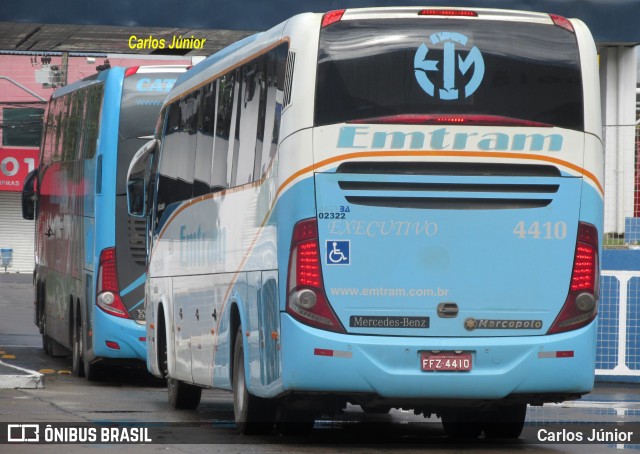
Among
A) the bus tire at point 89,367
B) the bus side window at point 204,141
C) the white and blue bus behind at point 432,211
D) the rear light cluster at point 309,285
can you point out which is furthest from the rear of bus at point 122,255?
the rear light cluster at point 309,285

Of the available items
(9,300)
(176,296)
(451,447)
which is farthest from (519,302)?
(9,300)

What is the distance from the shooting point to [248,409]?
12.7m

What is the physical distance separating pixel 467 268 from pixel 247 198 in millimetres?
2146

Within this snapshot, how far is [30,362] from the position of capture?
2309 centimetres

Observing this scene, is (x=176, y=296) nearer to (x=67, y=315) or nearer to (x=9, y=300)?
(x=67, y=315)

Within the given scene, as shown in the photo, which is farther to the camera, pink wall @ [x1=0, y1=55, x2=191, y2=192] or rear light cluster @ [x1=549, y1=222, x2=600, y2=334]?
Result: pink wall @ [x1=0, y1=55, x2=191, y2=192]

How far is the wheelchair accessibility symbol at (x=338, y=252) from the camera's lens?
11.4 metres

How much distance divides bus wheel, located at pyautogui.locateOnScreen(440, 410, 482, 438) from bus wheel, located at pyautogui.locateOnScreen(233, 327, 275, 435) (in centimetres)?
145

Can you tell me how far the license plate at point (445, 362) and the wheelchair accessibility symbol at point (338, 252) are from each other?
88cm

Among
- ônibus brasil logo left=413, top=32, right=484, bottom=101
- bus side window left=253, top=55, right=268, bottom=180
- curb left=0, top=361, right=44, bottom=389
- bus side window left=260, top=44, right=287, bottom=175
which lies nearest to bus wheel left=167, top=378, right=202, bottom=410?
curb left=0, top=361, right=44, bottom=389

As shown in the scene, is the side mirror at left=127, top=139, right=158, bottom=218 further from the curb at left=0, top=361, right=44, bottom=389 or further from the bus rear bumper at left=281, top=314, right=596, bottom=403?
the bus rear bumper at left=281, top=314, right=596, bottom=403

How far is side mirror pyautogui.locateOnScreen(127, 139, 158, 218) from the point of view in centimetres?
1786

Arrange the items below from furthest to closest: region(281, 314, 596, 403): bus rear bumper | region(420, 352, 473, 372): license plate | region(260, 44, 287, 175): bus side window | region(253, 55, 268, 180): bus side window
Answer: region(253, 55, 268, 180): bus side window → region(260, 44, 287, 175): bus side window → region(420, 352, 473, 372): license plate → region(281, 314, 596, 403): bus rear bumper

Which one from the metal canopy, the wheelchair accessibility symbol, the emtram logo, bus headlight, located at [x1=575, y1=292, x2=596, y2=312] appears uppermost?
the metal canopy
